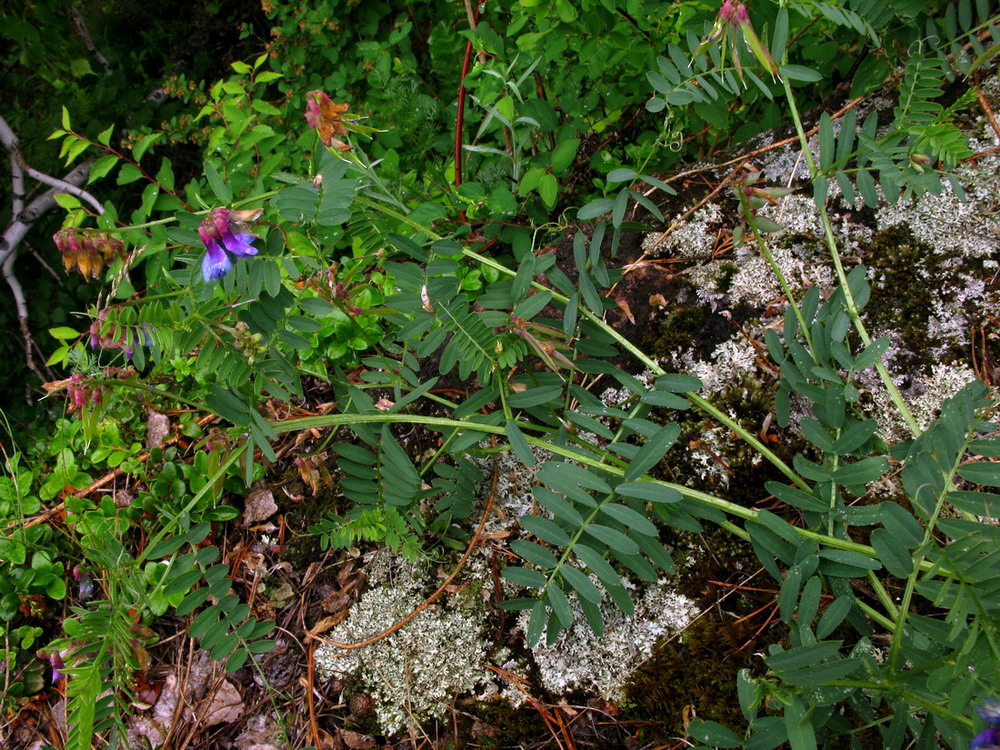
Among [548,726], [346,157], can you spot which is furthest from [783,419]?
[346,157]

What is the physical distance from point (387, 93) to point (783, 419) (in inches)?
79.7

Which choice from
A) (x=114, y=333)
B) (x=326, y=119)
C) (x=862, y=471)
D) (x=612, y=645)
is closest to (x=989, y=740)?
(x=862, y=471)

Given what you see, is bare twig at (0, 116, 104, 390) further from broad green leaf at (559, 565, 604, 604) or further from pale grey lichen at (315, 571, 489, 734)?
broad green leaf at (559, 565, 604, 604)

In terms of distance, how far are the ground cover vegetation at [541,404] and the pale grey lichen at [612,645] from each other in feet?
0.13

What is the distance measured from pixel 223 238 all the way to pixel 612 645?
1.29m

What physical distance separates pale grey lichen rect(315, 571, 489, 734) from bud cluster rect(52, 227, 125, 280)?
1099mm

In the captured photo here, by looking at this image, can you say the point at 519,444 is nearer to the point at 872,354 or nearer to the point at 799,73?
the point at 872,354

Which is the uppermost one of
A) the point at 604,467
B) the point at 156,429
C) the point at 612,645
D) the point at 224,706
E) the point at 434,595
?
the point at 604,467

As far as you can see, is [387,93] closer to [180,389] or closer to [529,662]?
[180,389]

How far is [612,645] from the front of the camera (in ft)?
5.47

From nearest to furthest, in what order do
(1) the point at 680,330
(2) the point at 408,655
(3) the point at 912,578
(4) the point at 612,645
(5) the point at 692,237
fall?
(3) the point at 912,578 → (4) the point at 612,645 → (2) the point at 408,655 → (1) the point at 680,330 → (5) the point at 692,237

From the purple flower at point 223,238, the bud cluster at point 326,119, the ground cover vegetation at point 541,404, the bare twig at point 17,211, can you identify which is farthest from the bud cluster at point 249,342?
the bare twig at point 17,211

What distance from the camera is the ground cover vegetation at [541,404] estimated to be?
4.23ft

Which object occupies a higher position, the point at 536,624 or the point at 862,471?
the point at 862,471
